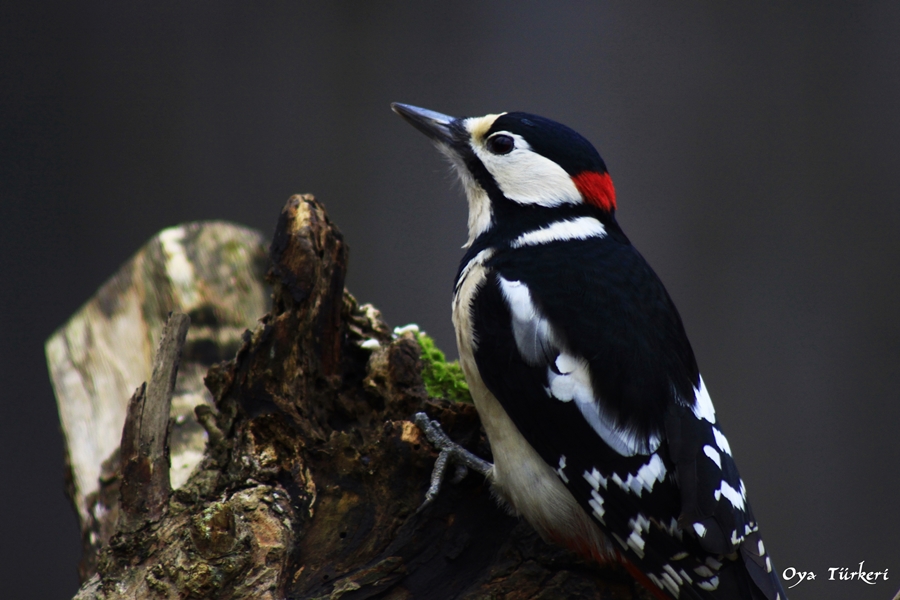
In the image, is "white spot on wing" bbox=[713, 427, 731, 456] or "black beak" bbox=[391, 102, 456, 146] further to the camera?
"black beak" bbox=[391, 102, 456, 146]

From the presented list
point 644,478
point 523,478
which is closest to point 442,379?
point 523,478

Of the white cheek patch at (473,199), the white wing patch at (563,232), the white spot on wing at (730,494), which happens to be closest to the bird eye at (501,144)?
the white cheek patch at (473,199)

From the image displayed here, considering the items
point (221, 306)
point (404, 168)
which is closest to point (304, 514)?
point (221, 306)

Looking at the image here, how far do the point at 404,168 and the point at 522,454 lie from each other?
7.83ft

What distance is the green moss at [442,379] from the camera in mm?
2434

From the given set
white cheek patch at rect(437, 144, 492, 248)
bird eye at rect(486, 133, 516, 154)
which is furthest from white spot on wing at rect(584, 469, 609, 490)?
bird eye at rect(486, 133, 516, 154)

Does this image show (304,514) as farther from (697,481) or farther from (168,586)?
(697,481)

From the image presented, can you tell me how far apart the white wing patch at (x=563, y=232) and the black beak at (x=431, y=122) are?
0.41 metres

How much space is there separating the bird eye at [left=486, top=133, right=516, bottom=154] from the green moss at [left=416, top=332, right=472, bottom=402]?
0.65m

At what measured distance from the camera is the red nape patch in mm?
2154

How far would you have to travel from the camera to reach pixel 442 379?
2459mm

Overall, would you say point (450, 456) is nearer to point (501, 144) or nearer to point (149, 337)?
point (501, 144)

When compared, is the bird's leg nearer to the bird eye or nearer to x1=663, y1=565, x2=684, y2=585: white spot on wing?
x1=663, y1=565, x2=684, y2=585: white spot on wing

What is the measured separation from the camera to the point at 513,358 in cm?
187
